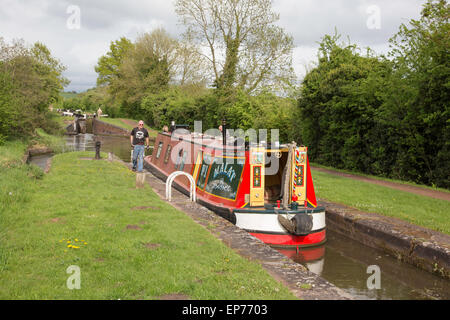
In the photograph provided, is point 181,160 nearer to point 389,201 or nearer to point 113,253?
point 389,201

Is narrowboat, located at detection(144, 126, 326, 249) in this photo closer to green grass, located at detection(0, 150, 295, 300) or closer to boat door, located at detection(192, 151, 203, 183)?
boat door, located at detection(192, 151, 203, 183)

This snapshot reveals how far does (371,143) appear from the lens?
516 inches

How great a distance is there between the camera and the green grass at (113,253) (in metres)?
3.78

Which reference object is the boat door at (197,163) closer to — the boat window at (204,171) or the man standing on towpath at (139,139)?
the boat window at (204,171)

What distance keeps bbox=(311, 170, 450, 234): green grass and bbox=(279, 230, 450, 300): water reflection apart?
3.64ft

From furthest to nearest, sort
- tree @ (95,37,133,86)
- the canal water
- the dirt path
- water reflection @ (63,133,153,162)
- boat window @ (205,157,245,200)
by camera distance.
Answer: tree @ (95,37,133,86) < water reflection @ (63,133,153,162) < the dirt path < boat window @ (205,157,245,200) < the canal water

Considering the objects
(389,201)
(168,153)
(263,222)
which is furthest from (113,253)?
(168,153)

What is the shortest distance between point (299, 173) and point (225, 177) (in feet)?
5.28
